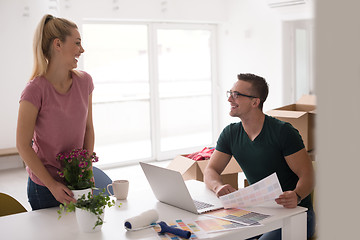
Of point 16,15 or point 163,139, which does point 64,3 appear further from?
point 163,139

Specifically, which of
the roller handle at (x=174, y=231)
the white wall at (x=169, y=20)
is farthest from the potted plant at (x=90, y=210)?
the white wall at (x=169, y=20)

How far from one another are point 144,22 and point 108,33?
1.95ft

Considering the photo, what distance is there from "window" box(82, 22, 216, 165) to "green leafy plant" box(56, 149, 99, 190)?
4321 mm

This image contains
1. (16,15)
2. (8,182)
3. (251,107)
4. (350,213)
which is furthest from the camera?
(16,15)

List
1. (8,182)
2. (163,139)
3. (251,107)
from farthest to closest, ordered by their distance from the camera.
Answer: (163,139)
(8,182)
(251,107)

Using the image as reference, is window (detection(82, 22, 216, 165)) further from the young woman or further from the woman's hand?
the woman's hand

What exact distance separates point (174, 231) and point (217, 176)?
69 cm

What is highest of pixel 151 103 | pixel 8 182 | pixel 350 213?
pixel 350 213

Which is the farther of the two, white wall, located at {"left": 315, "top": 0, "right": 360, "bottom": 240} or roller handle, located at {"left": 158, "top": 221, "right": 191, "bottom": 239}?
roller handle, located at {"left": 158, "top": 221, "right": 191, "bottom": 239}

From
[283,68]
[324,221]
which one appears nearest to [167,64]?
[283,68]

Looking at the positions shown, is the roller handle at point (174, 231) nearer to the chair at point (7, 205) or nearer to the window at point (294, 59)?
the chair at point (7, 205)

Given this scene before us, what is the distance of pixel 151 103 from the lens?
255 inches

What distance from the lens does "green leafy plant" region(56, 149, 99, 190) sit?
1.78m

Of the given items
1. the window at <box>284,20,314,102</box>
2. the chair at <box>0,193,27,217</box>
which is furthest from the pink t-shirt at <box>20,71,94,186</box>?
the window at <box>284,20,314,102</box>
